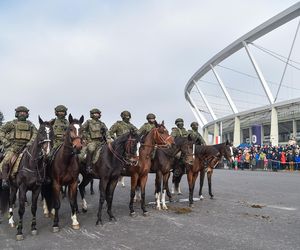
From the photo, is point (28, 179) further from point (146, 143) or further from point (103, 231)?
point (146, 143)

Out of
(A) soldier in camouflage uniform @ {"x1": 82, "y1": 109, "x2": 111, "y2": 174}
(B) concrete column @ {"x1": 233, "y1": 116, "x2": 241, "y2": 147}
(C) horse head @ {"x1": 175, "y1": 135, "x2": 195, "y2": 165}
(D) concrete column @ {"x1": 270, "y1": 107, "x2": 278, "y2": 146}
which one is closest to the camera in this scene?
(A) soldier in camouflage uniform @ {"x1": 82, "y1": 109, "x2": 111, "y2": 174}

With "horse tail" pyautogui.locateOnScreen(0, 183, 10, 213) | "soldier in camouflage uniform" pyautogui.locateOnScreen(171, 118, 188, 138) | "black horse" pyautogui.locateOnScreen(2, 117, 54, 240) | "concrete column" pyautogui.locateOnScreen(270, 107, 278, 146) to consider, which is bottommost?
"horse tail" pyautogui.locateOnScreen(0, 183, 10, 213)

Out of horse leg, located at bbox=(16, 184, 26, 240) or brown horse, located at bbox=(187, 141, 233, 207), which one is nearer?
horse leg, located at bbox=(16, 184, 26, 240)

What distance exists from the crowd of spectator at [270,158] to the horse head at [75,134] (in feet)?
71.9

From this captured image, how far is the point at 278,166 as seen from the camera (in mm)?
32125

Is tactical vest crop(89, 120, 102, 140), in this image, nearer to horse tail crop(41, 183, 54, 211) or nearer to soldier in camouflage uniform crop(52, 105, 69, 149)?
soldier in camouflage uniform crop(52, 105, 69, 149)

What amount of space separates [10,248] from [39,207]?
486 cm

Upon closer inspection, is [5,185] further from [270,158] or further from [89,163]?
[270,158]

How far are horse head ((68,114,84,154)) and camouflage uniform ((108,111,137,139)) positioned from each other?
3.06m

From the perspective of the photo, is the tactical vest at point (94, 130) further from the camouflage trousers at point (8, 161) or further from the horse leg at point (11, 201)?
the horse leg at point (11, 201)

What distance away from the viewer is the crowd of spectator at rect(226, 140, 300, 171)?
30438mm

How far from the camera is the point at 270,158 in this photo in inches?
1303

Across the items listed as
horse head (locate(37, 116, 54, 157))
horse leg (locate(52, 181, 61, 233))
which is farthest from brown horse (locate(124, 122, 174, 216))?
horse head (locate(37, 116, 54, 157))

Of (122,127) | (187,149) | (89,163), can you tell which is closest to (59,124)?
(89,163)
